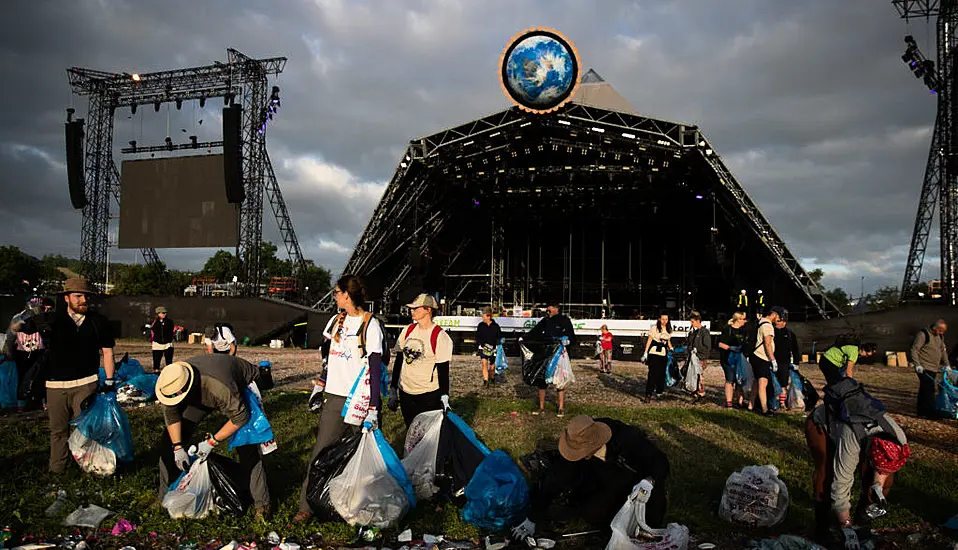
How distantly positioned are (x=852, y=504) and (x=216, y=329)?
5559 mm

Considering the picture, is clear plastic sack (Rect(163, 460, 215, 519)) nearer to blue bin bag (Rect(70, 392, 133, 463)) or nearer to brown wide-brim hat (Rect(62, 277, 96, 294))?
blue bin bag (Rect(70, 392, 133, 463))

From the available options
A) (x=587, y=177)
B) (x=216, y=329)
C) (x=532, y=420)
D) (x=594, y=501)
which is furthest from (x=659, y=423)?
(x=587, y=177)

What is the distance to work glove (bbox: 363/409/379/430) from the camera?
3859 mm

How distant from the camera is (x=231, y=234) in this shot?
80.5ft

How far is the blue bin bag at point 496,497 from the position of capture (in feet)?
12.7

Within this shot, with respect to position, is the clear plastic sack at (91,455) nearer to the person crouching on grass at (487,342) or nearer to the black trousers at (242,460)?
the black trousers at (242,460)

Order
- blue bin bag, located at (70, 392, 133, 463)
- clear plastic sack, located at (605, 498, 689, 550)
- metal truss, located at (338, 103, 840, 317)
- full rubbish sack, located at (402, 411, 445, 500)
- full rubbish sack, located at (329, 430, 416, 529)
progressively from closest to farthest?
clear plastic sack, located at (605, 498, 689, 550), full rubbish sack, located at (329, 430, 416, 529), full rubbish sack, located at (402, 411, 445, 500), blue bin bag, located at (70, 392, 133, 463), metal truss, located at (338, 103, 840, 317)

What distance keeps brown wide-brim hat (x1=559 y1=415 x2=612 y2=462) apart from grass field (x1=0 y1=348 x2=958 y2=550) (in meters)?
0.59

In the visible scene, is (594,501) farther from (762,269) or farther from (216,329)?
(762,269)

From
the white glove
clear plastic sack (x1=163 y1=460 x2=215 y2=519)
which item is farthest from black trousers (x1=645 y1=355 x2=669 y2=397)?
clear plastic sack (x1=163 y1=460 x2=215 y2=519)

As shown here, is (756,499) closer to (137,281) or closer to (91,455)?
(91,455)

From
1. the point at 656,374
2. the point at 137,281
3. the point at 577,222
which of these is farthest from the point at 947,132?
the point at 137,281

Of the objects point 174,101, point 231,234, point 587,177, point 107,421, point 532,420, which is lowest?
point 532,420

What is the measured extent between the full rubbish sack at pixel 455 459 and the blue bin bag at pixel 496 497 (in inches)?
8.2
